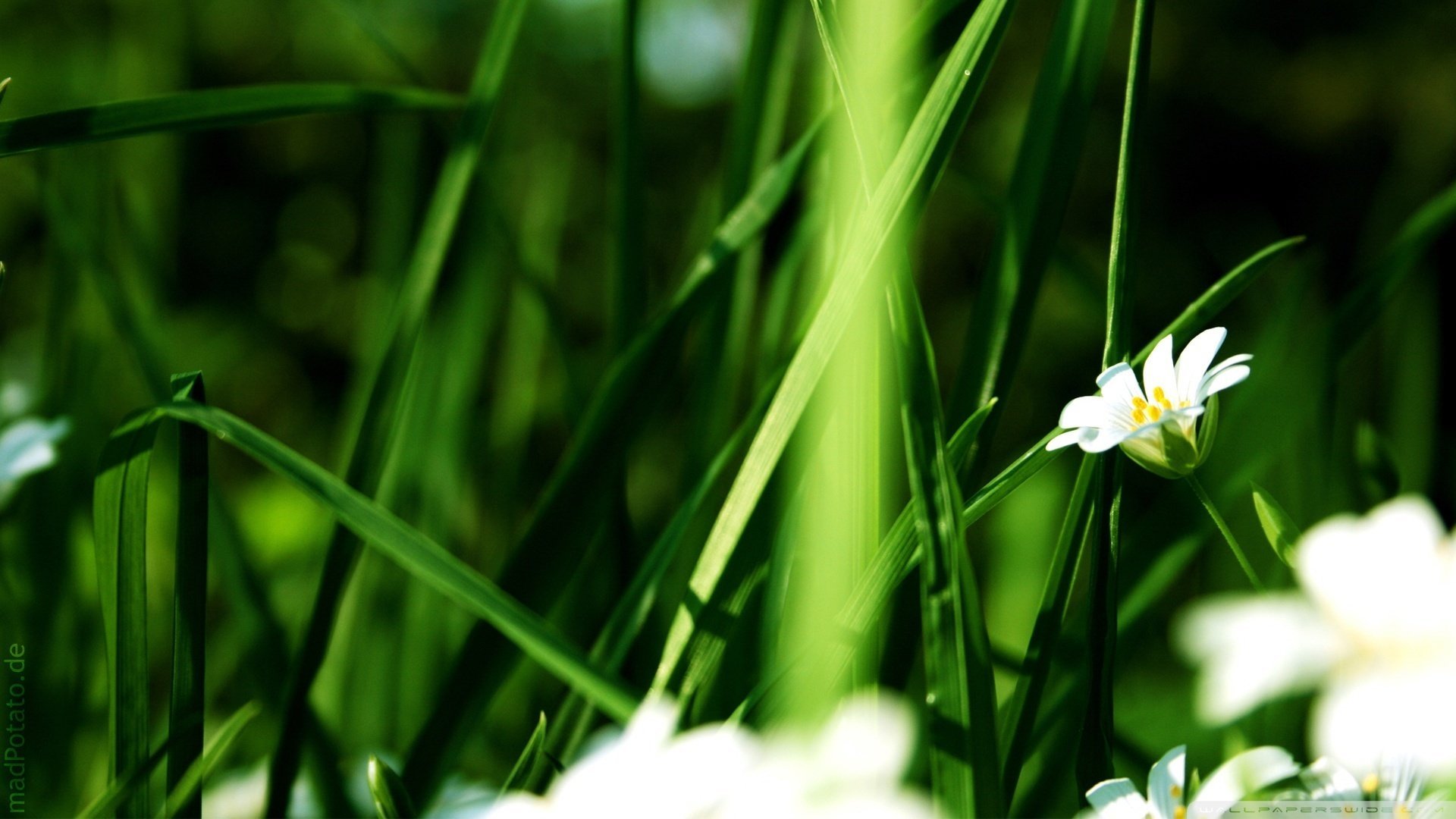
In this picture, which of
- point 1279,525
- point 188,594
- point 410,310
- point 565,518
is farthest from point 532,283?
point 1279,525

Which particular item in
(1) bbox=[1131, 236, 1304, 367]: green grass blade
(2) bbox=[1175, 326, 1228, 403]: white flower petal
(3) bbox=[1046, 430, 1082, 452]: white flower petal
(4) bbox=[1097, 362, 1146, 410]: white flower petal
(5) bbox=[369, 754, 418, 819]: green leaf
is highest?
(1) bbox=[1131, 236, 1304, 367]: green grass blade

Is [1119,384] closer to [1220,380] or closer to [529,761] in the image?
[1220,380]

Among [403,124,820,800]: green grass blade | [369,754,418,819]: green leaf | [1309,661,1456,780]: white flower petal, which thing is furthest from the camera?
[403,124,820,800]: green grass blade

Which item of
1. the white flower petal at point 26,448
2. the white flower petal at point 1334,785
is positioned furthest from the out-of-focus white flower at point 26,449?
the white flower petal at point 1334,785

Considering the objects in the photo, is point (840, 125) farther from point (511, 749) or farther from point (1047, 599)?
point (511, 749)

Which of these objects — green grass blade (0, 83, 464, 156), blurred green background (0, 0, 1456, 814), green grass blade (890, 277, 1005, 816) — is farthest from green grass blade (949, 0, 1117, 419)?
green grass blade (0, 83, 464, 156)

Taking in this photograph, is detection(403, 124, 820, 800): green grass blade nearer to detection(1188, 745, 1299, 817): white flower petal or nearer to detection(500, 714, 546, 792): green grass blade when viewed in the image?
detection(500, 714, 546, 792): green grass blade

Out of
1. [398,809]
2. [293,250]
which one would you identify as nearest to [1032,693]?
[398,809]
